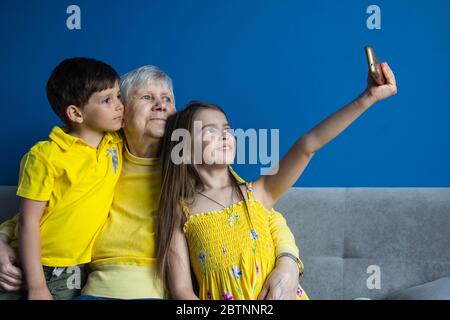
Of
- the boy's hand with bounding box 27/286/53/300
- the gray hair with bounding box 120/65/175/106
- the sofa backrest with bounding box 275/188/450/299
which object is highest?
the gray hair with bounding box 120/65/175/106

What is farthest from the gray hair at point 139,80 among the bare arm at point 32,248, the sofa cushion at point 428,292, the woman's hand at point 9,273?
the sofa cushion at point 428,292

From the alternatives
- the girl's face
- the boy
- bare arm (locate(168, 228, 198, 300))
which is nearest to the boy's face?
the boy

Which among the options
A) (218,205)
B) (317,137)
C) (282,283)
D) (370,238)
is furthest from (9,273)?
(370,238)

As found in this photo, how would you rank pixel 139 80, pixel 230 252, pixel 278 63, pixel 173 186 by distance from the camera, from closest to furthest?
pixel 230 252 → pixel 173 186 → pixel 139 80 → pixel 278 63

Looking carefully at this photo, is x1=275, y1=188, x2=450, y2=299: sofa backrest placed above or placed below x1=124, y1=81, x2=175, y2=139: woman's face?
below

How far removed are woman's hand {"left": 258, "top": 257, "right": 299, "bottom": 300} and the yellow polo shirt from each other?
51 centimetres

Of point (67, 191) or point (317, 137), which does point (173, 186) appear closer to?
point (67, 191)

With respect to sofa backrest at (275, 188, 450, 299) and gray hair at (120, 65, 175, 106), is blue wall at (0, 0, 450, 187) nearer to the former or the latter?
sofa backrest at (275, 188, 450, 299)

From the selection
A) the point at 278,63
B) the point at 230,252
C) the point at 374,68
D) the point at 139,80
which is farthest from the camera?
the point at 278,63

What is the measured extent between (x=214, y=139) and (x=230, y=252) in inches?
11.9

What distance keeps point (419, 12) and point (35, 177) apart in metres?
1.29

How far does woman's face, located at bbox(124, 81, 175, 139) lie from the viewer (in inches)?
64.1

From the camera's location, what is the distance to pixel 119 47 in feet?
6.68

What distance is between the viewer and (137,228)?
5.18ft
